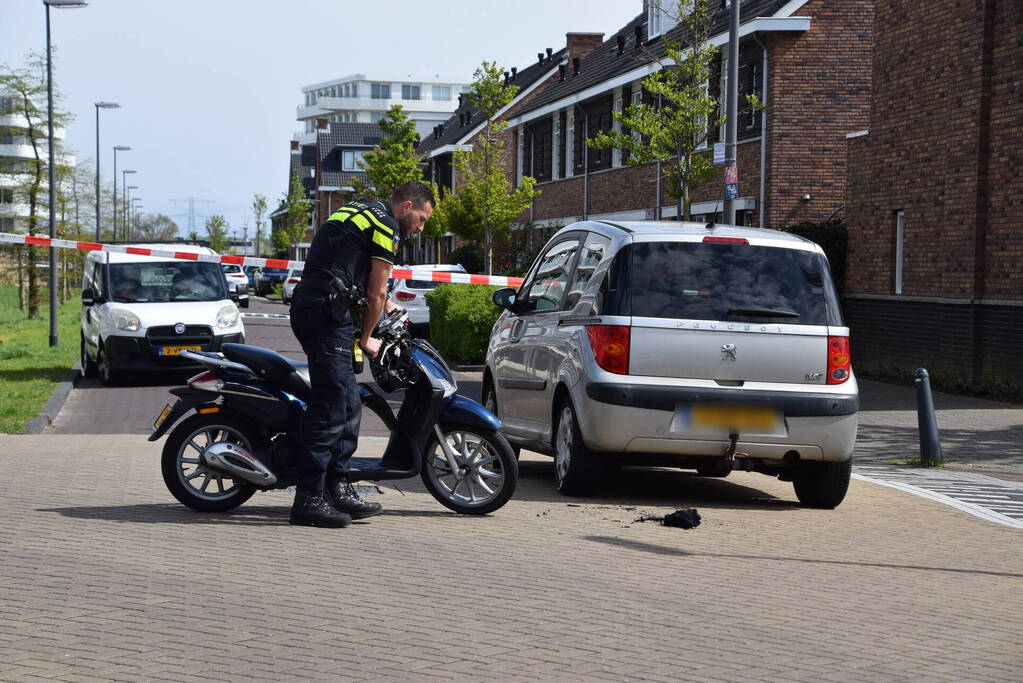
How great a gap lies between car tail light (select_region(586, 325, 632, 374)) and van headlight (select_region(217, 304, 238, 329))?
36.9 ft

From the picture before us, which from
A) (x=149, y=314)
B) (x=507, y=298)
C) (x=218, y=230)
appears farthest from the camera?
(x=218, y=230)

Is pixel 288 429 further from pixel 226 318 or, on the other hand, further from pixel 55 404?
pixel 226 318

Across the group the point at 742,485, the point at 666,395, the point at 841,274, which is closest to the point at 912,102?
the point at 841,274

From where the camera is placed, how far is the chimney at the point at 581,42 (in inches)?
1976

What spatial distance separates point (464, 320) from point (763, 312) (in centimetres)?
1418

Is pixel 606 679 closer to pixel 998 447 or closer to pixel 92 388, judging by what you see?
pixel 998 447

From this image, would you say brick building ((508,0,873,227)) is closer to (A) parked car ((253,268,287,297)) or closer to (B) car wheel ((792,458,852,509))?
(B) car wheel ((792,458,852,509))

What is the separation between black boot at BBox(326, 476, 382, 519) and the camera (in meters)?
7.48

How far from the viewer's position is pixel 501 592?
5949 mm

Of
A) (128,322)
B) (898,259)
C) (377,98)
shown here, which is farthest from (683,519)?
(377,98)

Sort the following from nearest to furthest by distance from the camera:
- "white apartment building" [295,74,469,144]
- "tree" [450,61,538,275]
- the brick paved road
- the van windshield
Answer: the brick paved road → the van windshield → "tree" [450,61,538,275] → "white apartment building" [295,74,469,144]

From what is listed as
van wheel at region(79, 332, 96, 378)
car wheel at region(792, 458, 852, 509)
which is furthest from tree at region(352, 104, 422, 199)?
car wheel at region(792, 458, 852, 509)

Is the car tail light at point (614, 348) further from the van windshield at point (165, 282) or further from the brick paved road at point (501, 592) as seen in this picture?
the van windshield at point (165, 282)

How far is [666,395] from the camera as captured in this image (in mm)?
8305
